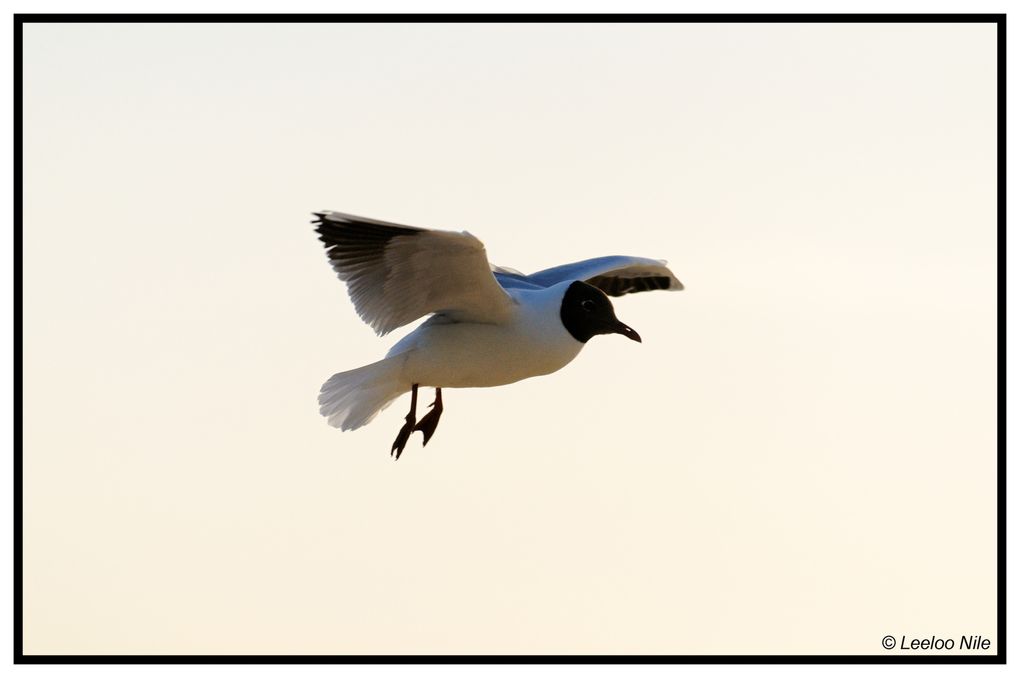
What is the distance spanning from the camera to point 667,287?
35.7 feet

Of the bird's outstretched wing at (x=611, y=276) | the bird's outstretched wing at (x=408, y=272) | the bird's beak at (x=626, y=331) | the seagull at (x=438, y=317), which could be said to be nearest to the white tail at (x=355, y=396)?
the seagull at (x=438, y=317)

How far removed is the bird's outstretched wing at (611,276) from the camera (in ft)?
31.1

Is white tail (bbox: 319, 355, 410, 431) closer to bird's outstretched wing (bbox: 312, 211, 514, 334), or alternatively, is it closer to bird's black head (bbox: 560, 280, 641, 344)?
bird's outstretched wing (bbox: 312, 211, 514, 334)

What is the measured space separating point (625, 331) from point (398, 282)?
1402 mm

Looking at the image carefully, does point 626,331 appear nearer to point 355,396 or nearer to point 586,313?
point 586,313

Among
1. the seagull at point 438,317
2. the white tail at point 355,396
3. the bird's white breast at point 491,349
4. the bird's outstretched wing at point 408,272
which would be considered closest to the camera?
the bird's outstretched wing at point 408,272

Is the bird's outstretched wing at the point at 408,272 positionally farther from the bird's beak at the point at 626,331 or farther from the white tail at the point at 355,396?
the bird's beak at the point at 626,331

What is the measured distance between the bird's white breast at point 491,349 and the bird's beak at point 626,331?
32 cm

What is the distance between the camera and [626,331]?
28.5 feet

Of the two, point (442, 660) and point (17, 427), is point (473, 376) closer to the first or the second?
point (442, 660)

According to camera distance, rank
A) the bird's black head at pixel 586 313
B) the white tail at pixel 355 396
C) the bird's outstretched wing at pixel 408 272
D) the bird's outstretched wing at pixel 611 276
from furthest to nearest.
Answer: the bird's outstretched wing at pixel 611 276 → the white tail at pixel 355 396 → the bird's black head at pixel 586 313 → the bird's outstretched wing at pixel 408 272

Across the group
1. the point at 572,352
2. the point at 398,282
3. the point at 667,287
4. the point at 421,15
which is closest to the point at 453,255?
the point at 398,282

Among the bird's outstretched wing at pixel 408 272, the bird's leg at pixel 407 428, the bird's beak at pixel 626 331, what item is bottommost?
the bird's leg at pixel 407 428

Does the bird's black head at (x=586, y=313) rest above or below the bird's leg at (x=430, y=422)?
above
